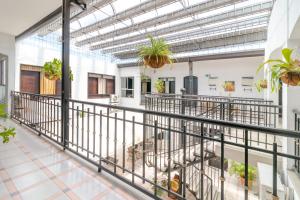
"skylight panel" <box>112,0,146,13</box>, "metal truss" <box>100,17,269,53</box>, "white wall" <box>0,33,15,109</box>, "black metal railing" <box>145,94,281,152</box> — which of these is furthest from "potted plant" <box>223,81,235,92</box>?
"white wall" <box>0,33,15,109</box>

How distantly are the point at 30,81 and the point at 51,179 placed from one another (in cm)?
675

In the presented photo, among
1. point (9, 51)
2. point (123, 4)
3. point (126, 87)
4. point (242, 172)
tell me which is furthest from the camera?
point (126, 87)

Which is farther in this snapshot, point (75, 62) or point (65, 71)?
point (75, 62)

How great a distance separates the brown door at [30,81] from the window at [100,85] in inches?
110

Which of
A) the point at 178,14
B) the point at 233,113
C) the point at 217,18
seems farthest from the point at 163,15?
the point at 233,113

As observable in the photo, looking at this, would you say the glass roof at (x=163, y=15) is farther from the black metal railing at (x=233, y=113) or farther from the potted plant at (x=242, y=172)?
the potted plant at (x=242, y=172)

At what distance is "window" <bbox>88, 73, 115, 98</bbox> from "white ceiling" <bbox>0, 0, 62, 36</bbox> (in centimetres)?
502

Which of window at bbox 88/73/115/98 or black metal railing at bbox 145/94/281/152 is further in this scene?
window at bbox 88/73/115/98

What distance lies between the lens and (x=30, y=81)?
7465mm

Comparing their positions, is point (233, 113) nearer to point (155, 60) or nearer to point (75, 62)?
point (155, 60)

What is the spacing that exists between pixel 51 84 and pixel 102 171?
722 cm

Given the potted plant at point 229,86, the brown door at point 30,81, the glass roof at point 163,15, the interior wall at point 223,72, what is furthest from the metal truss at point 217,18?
the potted plant at point 229,86

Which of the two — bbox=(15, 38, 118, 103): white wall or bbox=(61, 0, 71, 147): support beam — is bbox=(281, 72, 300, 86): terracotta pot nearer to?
bbox=(61, 0, 71, 147): support beam

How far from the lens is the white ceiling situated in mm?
3762
